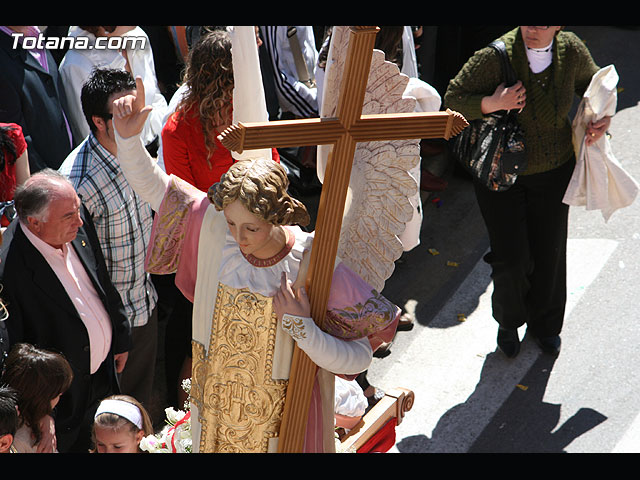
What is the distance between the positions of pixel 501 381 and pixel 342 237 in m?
2.73

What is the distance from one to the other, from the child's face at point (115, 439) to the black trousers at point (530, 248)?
2.57 meters

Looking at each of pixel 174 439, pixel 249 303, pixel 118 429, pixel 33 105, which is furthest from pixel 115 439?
pixel 33 105

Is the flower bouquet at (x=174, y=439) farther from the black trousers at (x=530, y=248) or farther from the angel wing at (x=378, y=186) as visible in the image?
the black trousers at (x=530, y=248)

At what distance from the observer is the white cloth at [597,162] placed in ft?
17.0

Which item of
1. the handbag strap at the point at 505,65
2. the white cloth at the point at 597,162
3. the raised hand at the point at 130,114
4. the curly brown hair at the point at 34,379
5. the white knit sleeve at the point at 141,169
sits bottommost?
the curly brown hair at the point at 34,379

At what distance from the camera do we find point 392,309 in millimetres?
3168

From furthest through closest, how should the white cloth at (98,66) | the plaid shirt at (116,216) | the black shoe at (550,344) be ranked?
1. the black shoe at (550,344)
2. the white cloth at (98,66)
3. the plaid shirt at (116,216)

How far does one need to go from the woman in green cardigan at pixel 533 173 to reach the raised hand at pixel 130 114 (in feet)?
7.84

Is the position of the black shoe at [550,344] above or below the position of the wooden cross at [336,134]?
below

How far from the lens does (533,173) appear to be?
5332 mm

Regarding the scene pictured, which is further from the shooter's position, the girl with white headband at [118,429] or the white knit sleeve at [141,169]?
the girl with white headband at [118,429]

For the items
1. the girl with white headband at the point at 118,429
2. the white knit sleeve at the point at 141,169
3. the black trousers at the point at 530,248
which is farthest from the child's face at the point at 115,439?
the black trousers at the point at 530,248

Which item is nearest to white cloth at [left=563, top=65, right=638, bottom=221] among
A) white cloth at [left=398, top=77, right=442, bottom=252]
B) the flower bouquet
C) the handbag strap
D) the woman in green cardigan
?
the woman in green cardigan

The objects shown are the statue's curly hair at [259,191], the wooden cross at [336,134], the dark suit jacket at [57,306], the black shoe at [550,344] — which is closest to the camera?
the wooden cross at [336,134]
